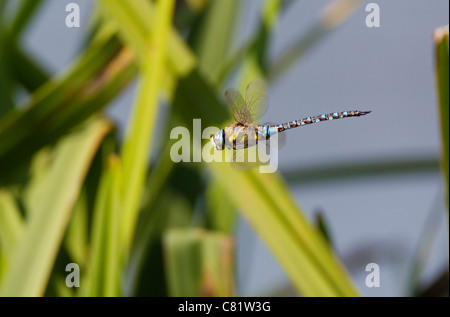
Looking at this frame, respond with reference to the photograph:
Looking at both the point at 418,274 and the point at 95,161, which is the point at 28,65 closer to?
the point at 95,161

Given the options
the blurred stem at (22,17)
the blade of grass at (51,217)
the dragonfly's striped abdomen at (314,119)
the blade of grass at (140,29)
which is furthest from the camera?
the blurred stem at (22,17)

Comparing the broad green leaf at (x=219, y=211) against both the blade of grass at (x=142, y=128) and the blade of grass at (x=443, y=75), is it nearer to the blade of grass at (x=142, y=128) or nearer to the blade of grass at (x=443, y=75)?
the blade of grass at (x=142, y=128)

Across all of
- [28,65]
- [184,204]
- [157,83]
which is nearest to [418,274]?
[184,204]

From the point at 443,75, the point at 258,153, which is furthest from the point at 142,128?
the point at 443,75

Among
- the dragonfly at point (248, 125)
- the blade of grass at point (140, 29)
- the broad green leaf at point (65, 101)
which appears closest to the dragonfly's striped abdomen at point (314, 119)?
the dragonfly at point (248, 125)

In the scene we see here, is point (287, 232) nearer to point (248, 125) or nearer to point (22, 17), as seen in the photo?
point (248, 125)
